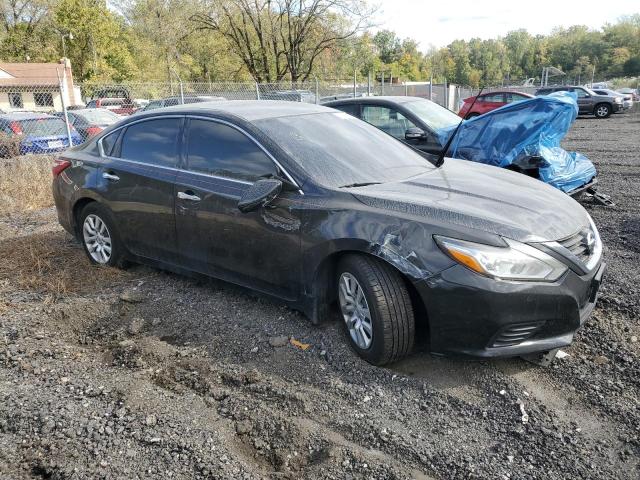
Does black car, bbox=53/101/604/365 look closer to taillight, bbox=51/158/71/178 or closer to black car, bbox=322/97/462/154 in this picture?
taillight, bbox=51/158/71/178

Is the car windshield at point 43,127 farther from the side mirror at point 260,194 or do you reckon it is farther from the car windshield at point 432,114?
the side mirror at point 260,194

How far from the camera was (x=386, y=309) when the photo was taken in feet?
10.4

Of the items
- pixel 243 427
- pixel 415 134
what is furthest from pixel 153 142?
pixel 415 134

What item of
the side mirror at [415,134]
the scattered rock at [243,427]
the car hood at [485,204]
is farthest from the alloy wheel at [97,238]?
the side mirror at [415,134]

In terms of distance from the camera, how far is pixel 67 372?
11.3 ft

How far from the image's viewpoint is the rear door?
4.45 metres

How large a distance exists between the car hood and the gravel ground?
33.3 inches

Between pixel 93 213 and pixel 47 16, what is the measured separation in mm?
52358

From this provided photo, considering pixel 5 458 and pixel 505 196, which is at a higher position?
pixel 505 196

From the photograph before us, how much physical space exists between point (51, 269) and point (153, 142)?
5.93 feet

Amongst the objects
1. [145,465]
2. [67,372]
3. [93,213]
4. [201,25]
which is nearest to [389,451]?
[145,465]

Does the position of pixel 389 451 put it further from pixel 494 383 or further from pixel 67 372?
pixel 67 372

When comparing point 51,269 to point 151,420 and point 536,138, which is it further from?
point 536,138

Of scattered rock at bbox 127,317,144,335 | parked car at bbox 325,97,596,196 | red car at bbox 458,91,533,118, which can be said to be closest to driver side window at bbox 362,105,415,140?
parked car at bbox 325,97,596,196
